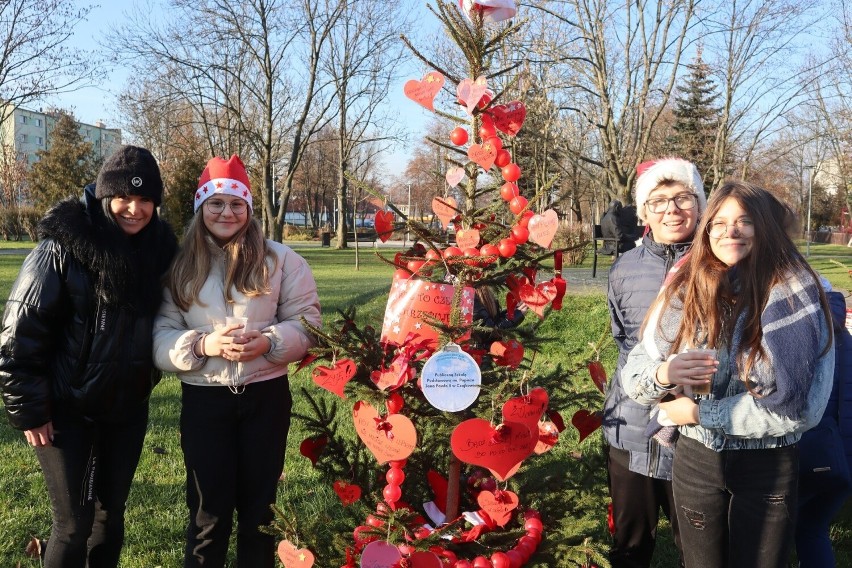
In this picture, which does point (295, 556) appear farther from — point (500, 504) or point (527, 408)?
point (527, 408)

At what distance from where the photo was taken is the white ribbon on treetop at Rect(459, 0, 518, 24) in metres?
2.47

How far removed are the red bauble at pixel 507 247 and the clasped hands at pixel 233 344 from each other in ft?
3.28

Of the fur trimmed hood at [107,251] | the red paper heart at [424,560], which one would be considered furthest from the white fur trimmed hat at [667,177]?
the fur trimmed hood at [107,251]

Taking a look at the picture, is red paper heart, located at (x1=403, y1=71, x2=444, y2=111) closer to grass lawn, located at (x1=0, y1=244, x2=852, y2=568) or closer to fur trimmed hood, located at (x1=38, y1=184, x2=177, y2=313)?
grass lawn, located at (x1=0, y1=244, x2=852, y2=568)

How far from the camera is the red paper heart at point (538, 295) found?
8.21 ft

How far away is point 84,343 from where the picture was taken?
8.35 feet

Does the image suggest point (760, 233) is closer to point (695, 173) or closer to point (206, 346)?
point (695, 173)

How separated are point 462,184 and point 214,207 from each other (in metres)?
1.03

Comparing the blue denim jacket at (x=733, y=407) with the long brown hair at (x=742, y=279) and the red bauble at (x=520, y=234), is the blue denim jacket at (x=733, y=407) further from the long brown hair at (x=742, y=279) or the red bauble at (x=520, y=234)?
the red bauble at (x=520, y=234)

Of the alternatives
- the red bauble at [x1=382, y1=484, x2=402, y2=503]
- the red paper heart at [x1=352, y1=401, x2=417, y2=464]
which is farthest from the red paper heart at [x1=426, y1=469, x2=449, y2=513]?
the red paper heart at [x1=352, y1=401, x2=417, y2=464]

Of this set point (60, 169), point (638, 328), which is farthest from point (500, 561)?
point (60, 169)

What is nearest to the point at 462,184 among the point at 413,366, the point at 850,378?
the point at 413,366

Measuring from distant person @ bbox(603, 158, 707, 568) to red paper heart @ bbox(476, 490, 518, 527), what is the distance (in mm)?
491

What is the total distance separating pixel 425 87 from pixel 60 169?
39.8 meters
